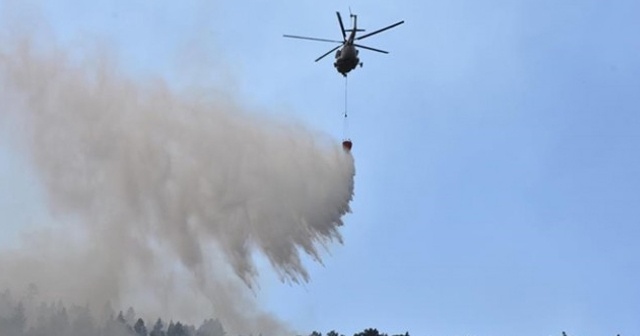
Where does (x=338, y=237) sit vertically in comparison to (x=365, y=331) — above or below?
below

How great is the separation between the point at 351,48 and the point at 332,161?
7727mm

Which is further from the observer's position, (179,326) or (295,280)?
(179,326)

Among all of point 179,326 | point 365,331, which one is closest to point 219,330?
point 179,326

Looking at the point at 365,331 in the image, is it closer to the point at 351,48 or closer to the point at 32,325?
the point at 32,325

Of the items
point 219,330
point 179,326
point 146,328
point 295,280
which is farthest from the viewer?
point 146,328

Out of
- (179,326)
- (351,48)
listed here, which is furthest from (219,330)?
(351,48)

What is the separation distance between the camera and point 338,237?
211 feet

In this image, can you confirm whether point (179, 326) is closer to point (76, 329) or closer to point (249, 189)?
point (76, 329)

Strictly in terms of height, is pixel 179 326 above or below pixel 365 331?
below

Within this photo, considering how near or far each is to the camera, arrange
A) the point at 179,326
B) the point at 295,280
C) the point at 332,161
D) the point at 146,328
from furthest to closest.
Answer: the point at 146,328 < the point at 179,326 < the point at 332,161 < the point at 295,280

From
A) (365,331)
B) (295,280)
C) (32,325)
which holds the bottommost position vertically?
(295,280)

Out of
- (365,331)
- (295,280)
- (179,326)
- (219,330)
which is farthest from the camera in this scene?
(365,331)

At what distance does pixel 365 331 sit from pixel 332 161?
94431mm

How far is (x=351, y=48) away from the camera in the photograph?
68312mm
